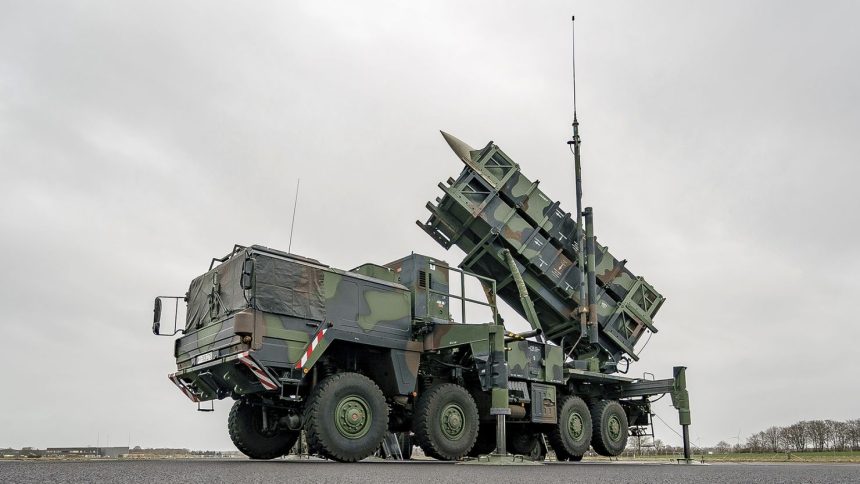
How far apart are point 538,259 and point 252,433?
525cm

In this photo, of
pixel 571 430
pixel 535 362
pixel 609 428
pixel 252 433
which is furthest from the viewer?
pixel 609 428

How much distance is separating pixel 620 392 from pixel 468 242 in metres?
4.35

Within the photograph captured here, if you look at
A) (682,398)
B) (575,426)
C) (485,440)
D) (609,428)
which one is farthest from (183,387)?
(682,398)

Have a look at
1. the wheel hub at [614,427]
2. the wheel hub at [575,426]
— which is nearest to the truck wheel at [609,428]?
the wheel hub at [614,427]

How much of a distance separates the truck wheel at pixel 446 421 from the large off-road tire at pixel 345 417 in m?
0.98

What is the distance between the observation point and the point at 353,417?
8227 mm

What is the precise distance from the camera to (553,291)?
12.3m

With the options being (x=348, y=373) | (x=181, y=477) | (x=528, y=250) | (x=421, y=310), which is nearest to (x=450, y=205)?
(x=528, y=250)

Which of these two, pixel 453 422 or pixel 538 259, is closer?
pixel 453 422

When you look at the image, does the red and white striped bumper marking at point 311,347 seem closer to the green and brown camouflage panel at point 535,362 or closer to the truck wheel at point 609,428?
the green and brown camouflage panel at point 535,362

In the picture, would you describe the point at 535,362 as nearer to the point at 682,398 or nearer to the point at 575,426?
the point at 575,426

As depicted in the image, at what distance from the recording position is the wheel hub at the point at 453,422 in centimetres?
960

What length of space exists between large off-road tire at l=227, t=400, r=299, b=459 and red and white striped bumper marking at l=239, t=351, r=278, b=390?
1.63m

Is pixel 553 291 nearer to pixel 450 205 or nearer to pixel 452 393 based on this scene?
pixel 450 205
